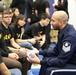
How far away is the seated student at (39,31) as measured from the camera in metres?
4.86

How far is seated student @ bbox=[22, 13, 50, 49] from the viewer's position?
4.86 m

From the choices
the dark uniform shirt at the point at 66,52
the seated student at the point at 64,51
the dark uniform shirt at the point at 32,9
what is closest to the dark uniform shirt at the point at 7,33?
the seated student at the point at 64,51

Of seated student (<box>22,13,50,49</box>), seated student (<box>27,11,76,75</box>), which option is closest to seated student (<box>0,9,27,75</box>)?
seated student (<box>27,11,76,75</box>)

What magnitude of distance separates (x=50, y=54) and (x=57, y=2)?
14.5 ft

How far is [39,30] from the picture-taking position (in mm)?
4941

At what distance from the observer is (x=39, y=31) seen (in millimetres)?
4949

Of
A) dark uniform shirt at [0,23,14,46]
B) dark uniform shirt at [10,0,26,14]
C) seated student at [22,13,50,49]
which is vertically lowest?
seated student at [22,13,50,49]

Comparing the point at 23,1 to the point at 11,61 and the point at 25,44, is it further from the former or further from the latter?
the point at 11,61

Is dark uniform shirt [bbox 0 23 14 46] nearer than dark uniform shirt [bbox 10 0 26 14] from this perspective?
Yes

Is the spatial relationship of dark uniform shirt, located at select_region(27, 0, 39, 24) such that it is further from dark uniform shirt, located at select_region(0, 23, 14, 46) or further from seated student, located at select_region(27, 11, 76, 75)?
seated student, located at select_region(27, 11, 76, 75)

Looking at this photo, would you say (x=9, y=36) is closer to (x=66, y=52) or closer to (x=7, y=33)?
(x=7, y=33)

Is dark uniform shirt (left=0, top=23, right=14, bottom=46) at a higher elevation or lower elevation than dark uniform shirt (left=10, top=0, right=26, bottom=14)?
lower

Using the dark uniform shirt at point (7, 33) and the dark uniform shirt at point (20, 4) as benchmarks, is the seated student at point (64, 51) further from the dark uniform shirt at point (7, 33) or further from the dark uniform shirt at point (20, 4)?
the dark uniform shirt at point (20, 4)

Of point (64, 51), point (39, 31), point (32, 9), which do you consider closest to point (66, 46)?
point (64, 51)
